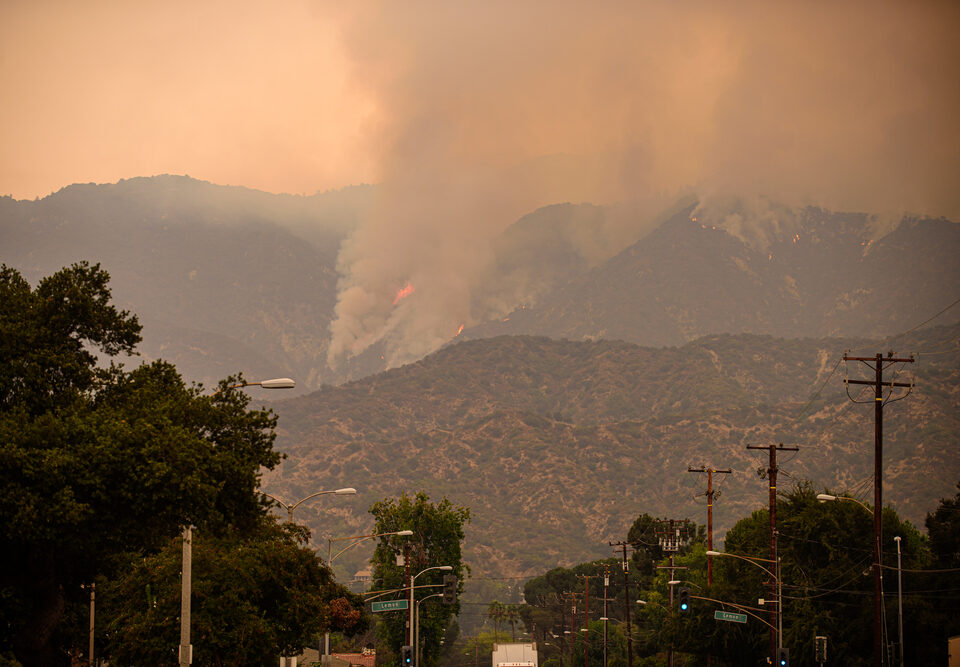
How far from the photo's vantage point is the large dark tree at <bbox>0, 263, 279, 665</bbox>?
1116 inches

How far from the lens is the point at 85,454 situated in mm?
28766

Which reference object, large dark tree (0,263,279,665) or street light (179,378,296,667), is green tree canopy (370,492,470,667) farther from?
street light (179,378,296,667)

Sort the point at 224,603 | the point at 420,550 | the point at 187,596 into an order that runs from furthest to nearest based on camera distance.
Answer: the point at 420,550 < the point at 224,603 < the point at 187,596

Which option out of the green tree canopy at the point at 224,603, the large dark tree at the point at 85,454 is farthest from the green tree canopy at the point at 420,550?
the large dark tree at the point at 85,454

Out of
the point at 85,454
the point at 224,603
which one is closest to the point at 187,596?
the point at 85,454

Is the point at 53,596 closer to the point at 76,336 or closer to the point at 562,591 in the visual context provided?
the point at 76,336

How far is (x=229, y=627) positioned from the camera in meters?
47.5

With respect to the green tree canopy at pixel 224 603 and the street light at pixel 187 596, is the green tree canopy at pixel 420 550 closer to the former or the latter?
the green tree canopy at pixel 224 603

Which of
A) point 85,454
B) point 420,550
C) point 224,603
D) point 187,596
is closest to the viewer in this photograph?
point 85,454

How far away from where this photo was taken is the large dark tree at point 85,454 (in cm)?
2834

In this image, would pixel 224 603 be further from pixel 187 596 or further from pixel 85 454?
pixel 85 454

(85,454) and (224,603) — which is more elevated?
(85,454)

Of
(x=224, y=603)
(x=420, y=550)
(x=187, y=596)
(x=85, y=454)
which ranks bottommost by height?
(x=420, y=550)

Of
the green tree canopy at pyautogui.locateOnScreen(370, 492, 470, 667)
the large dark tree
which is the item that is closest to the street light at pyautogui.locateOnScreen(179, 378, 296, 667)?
the large dark tree
